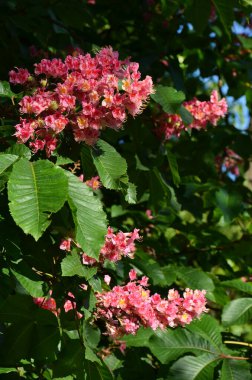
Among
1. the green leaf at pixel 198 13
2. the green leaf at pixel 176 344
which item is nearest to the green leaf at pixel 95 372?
the green leaf at pixel 176 344

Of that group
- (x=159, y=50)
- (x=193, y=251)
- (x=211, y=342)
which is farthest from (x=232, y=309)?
(x=159, y=50)

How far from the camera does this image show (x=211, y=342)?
1906mm

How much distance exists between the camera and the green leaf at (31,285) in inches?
59.5

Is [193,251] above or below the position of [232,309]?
below

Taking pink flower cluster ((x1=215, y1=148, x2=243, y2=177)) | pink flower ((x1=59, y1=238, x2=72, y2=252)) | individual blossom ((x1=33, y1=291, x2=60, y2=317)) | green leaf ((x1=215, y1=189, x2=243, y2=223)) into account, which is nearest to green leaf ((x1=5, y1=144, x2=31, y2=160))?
pink flower ((x1=59, y1=238, x2=72, y2=252))

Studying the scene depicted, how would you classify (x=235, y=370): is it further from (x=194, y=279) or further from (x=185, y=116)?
(x=185, y=116)

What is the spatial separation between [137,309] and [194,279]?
65 centimetres

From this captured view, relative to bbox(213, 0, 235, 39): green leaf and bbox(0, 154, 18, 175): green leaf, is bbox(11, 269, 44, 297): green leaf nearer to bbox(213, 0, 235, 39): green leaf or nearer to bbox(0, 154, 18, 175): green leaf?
bbox(0, 154, 18, 175): green leaf

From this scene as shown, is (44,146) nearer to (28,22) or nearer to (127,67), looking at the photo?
(127,67)

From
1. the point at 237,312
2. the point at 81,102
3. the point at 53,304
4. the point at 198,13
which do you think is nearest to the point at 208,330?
the point at 237,312

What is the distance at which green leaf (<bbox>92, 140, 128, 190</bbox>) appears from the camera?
1.50m

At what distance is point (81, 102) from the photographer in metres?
1.53

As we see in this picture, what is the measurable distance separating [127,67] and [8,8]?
1327 mm

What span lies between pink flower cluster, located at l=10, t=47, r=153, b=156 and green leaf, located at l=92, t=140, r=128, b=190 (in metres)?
0.04
